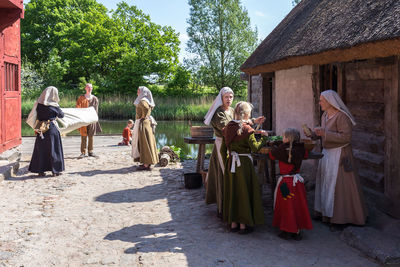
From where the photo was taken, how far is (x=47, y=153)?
827cm

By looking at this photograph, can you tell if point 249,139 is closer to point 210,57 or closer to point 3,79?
point 3,79

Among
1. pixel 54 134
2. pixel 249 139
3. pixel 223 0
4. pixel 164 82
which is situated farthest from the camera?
pixel 164 82

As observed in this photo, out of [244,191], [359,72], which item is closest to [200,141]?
[244,191]

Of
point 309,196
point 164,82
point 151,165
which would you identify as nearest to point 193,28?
point 164,82

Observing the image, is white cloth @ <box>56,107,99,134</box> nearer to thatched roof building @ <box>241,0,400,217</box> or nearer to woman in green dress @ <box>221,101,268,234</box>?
thatched roof building @ <box>241,0,400,217</box>

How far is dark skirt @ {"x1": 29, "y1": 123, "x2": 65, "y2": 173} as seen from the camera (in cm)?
820

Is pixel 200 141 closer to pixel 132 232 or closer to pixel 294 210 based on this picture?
pixel 132 232

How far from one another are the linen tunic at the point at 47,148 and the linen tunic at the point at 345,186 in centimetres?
549

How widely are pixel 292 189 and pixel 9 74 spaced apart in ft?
26.6

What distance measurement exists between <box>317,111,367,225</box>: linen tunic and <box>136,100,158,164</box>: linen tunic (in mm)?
4660

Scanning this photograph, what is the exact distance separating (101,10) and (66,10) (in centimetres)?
440

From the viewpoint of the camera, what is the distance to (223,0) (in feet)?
117

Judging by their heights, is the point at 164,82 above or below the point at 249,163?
above

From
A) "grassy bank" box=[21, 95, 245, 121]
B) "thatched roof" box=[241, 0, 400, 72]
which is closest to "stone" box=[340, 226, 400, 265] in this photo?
"thatched roof" box=[241, 0, 400, 72]
